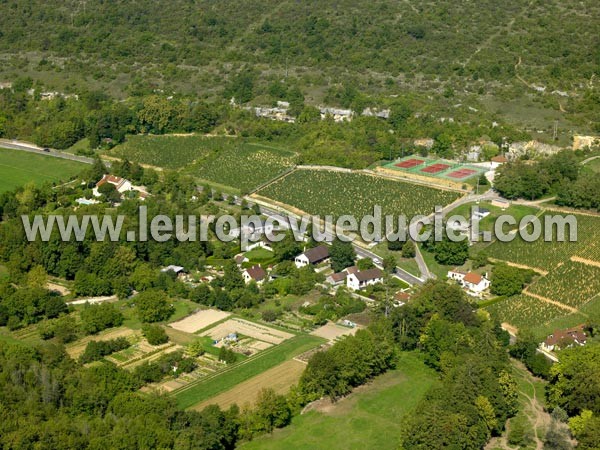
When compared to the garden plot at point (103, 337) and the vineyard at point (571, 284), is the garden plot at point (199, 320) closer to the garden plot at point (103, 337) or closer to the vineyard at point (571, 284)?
the garden plot at point (103, 337)

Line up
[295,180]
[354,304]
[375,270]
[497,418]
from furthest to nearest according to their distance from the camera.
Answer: [295,180] < [375,270] < [354,304] < [497,418]

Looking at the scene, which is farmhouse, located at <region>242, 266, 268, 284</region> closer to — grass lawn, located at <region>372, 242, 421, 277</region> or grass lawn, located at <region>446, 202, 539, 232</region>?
grass lawn, located at <region>372, 242, 421, 277</region>

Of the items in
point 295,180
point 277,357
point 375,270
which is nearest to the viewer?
point 277,357

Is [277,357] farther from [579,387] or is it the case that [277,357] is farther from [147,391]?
[579,387]

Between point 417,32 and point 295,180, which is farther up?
point 417,32

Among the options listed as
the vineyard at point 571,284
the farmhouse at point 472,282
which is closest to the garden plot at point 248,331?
the farmhouse at point 472,282

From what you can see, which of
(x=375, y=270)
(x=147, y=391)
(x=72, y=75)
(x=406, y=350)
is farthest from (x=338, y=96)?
(x=147, y=391)

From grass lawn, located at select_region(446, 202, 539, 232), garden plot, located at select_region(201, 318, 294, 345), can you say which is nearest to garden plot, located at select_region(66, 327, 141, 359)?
garden plot, located at select_region(201, 318, 294, 345)
